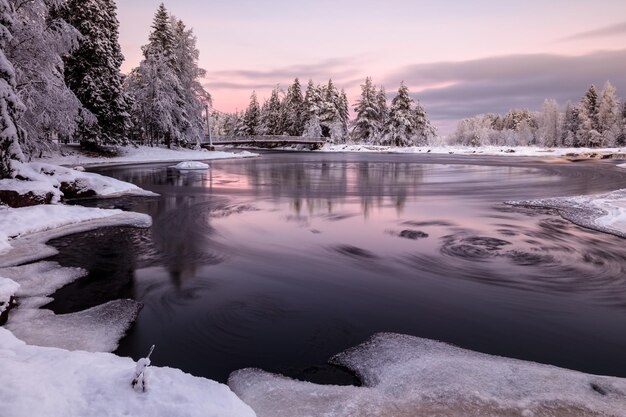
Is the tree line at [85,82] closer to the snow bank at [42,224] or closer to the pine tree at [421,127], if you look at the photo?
the snow bank at [42,224]

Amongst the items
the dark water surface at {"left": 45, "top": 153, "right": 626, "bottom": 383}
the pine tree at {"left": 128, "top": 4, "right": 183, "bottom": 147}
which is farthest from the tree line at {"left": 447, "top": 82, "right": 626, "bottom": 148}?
the dark water surface at {"left": 45, "top": 153, "right": 626, "bottom": 383}

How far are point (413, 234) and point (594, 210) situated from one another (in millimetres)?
7451

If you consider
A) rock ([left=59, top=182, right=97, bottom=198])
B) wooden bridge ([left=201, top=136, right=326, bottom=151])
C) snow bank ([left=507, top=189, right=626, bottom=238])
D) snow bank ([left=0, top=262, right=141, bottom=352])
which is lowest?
snow bank ([left=0, top=262, right=141, bottom=352])

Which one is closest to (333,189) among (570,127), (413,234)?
(413,234)

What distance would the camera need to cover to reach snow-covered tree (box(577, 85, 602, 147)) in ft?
264

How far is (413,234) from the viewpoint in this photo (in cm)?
1146

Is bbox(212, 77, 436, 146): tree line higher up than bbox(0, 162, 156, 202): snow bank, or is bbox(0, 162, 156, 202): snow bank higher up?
bbox(212, 77, 436, 146): tree line

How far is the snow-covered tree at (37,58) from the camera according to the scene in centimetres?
1594

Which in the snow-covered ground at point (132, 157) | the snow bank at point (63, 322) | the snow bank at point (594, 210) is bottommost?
the snow bank at point (63, 322)

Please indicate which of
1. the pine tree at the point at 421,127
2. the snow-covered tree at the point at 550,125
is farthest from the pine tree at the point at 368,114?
the snow-covered tree at the point at 550,125

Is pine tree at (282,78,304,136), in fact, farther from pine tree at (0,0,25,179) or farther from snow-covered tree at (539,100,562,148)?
pine tree at (0,0,25,179)

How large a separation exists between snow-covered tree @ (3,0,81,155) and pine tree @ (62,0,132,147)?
16.1 metres

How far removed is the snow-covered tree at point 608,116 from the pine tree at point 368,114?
139 feet

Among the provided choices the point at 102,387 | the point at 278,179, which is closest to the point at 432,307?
the point at 102,387
